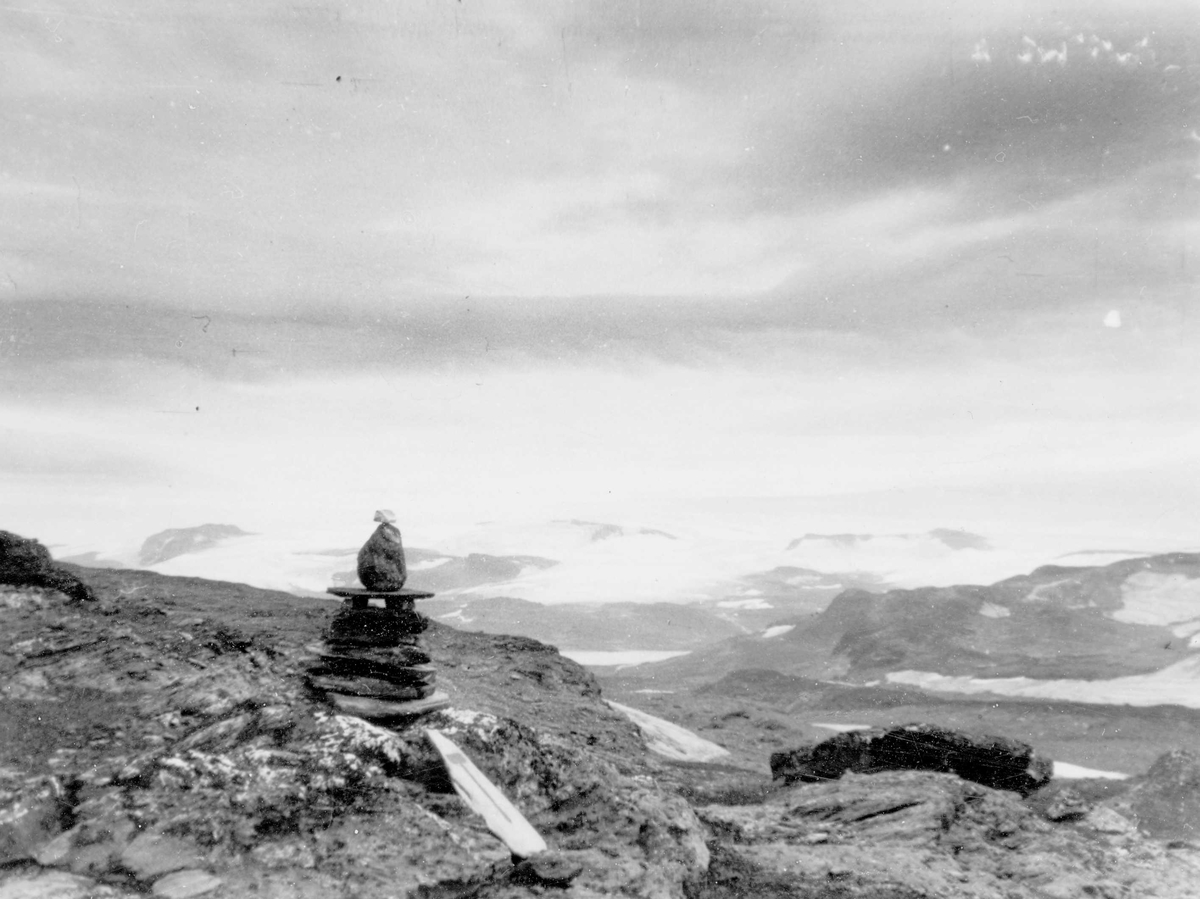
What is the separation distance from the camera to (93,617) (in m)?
13.4

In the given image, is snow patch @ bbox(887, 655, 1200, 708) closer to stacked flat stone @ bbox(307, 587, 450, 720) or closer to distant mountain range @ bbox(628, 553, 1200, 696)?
distant mountain range @ bbox(628, 553, 1200, 696)

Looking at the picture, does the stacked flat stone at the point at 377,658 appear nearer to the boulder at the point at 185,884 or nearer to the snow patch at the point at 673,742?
the boulder at the point at 185,884

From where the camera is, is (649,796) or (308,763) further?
(649,796)

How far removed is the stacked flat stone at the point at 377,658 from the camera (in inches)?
440

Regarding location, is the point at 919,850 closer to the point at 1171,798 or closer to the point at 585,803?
the point at 585,803

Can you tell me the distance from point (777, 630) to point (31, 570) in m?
151

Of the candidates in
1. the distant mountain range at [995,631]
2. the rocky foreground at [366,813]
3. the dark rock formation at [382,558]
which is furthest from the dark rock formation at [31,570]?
the distant mountain range at [995,631]

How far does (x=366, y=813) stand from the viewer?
8930 mm

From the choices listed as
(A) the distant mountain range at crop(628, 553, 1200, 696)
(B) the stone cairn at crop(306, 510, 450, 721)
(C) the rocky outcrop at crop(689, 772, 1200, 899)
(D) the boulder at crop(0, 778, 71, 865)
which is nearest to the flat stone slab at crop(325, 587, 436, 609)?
(B) the stone cairn at crop(306, 510, 450, 721)

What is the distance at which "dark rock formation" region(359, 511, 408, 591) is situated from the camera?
11.5m

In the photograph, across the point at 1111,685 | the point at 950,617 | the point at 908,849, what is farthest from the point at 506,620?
the point at 908,849

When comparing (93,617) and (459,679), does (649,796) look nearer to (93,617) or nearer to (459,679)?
(93,617)

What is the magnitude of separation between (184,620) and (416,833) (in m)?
15.1

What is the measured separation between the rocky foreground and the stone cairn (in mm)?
378
